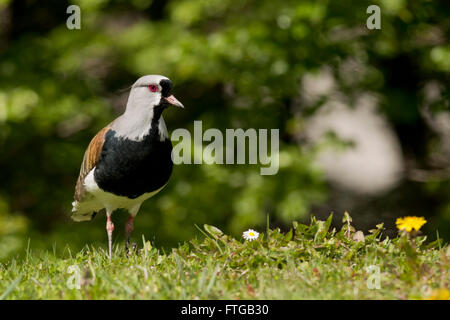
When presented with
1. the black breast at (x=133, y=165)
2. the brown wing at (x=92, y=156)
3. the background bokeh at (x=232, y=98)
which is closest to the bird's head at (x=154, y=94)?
the black breast at (x=133, y=165)

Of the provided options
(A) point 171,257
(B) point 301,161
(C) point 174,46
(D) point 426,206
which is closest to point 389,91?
(B) point 301,161

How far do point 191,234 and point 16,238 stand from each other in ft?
8.71

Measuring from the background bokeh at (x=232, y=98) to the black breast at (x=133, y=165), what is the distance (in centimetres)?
368

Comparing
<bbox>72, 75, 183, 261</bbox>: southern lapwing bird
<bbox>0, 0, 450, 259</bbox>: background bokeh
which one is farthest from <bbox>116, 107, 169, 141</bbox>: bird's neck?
<bbox>0, 0, 450, 259</bbox>: background bokeh

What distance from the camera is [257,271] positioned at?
14.4 feet

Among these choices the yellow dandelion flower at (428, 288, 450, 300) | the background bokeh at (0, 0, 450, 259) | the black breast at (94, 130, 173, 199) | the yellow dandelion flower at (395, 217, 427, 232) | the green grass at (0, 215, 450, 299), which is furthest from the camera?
the background bokeh at (0, 0, 450, 259)

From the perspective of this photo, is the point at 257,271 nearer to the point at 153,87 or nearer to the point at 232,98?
the point at 153,87

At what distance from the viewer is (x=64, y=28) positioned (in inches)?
418

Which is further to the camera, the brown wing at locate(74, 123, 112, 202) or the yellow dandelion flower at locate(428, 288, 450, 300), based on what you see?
the brown wing at locate(74, 123, 112, 202)

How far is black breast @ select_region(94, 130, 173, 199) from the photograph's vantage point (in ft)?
17.7

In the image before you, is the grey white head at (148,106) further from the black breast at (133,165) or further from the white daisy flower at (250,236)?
the white daisy flower at (250,236)

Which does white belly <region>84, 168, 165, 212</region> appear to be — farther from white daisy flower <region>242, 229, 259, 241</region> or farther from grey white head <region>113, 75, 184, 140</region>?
white daisy flower <region>242, 229, 259, 241</region>

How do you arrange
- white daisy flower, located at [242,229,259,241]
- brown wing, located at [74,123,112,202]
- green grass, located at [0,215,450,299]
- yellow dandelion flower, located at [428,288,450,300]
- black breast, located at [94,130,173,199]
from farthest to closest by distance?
1. brown wing, located at [74,123,112,202]
2. black breast, located at [94,130,173,199]
3. white daisy flower, located at [242,229,259,241]
4. green grass, located at [0,215,450,299]
5. yellow dandelion flower, located at [428,288,450,300]

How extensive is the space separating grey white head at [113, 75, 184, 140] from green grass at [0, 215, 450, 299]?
3.15 ft
